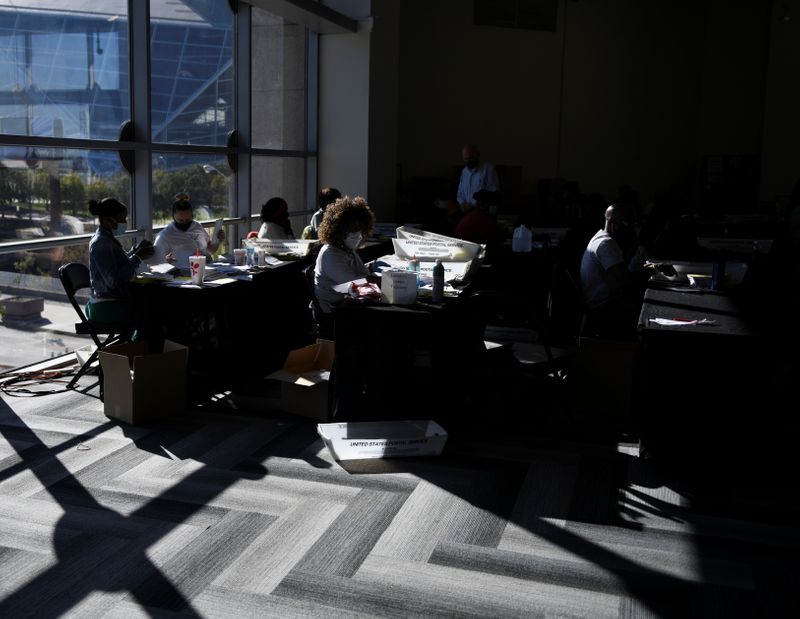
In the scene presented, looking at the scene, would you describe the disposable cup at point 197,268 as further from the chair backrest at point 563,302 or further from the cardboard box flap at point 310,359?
the chair backrest at point 563,302

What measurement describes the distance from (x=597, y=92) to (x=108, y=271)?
9001mm

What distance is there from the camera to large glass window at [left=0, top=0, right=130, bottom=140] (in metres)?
5.32

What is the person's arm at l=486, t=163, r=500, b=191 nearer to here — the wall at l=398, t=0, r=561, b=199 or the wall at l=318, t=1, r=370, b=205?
the wall at l=318, t=1, r=370, b=205

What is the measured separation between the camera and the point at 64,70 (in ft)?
19.0

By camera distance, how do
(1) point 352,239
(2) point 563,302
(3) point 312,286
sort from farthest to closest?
1. (3) point 312,286
2. (2) point 563,302
3. (1) point 352,239

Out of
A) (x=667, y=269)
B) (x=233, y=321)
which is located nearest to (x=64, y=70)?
(x=233, y=321)

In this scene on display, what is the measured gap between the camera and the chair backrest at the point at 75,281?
511cm

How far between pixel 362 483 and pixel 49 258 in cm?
289

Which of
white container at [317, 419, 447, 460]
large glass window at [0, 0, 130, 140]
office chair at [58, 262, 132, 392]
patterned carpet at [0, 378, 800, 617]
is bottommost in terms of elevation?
patterned carpet at [0, 378, 800, 617]

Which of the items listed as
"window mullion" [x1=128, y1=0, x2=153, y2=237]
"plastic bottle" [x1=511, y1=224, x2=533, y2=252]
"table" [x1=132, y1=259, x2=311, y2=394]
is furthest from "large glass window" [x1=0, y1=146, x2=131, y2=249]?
"plastic bottle" [x1=511, y1=224, x2=533, y2=252]

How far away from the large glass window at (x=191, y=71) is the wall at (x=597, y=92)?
419 centimetres

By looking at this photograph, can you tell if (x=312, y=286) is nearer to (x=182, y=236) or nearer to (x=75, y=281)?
(x=182, y=236)

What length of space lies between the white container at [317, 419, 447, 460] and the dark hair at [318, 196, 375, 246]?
4.05 ft

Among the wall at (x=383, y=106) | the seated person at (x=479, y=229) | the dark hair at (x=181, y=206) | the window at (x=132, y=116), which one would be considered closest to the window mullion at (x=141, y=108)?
the window at (x=132, y=116)
